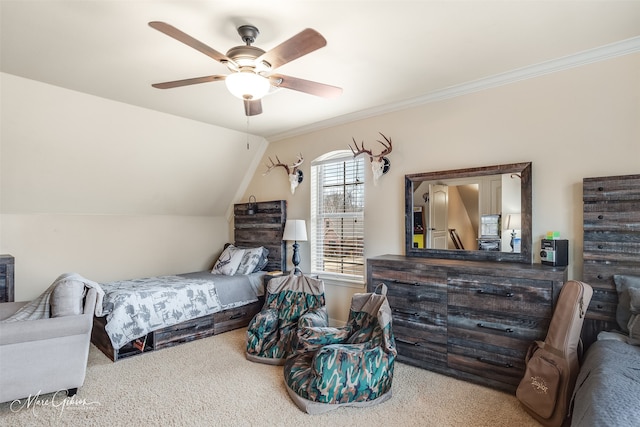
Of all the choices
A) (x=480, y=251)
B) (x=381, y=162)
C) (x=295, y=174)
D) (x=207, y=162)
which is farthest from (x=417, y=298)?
(x=207, y=162)

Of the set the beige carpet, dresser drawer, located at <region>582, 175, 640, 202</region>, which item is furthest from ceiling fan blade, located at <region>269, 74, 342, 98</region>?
the beige carpet

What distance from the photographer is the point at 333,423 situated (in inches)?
87.0

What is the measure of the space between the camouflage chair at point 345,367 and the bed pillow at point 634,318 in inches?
58.1

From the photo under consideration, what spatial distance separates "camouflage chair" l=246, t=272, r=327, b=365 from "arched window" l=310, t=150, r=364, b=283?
0.75 m

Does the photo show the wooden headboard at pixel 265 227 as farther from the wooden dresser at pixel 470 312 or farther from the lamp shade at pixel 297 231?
the wooden dresser at pixel 470 312

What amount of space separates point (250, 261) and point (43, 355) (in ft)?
8.00

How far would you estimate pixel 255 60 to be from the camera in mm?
2031

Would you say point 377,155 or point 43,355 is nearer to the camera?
point 43,355

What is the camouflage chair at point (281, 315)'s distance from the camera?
3162mm

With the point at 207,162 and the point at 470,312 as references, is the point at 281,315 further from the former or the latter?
the point at 207,162

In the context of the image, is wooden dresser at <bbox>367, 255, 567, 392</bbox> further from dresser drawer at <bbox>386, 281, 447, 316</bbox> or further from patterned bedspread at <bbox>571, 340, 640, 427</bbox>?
patterned bedspread at <bbox>571, 340, 640, 427</bbox>

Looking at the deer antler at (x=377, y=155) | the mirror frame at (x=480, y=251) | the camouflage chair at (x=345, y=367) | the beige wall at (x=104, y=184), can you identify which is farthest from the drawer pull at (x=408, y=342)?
the beige wall at (x=104, y=184)

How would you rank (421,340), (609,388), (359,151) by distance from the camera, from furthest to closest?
(359,151), (421,340), (609,388)

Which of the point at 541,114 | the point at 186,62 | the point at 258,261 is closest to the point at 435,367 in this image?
the point at 541,114
